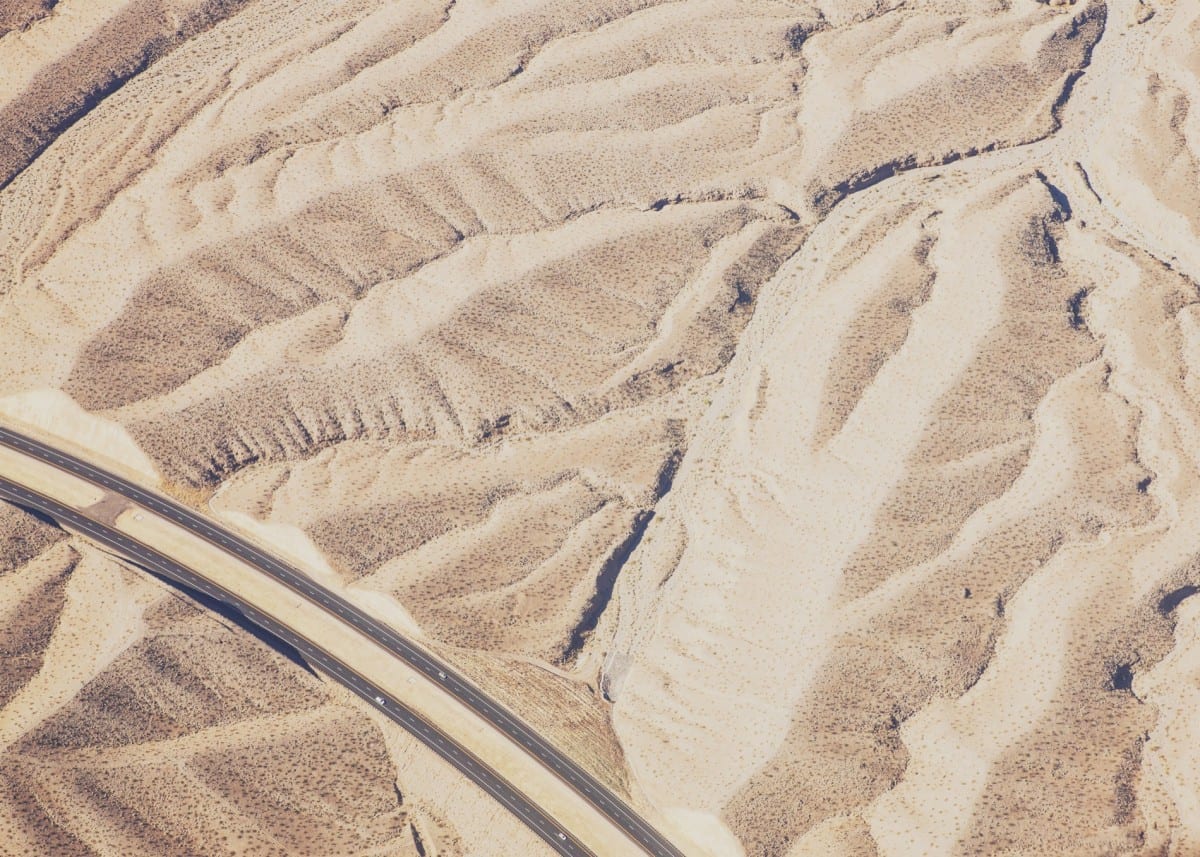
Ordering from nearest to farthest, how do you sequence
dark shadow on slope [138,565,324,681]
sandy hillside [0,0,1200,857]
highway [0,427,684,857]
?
sandy hillside [0,0,1200,857], highway [0,427,684,857], dark shadow on slope [138,565,324,681]

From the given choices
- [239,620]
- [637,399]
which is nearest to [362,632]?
[239,620]

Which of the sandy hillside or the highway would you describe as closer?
the sandy hillside

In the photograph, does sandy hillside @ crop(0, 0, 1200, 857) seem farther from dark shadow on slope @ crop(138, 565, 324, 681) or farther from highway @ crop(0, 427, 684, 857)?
highway @ crop(0, 427, 684, 857)

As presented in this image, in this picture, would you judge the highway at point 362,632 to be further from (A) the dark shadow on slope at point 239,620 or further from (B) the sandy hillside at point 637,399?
(B) the sandy hillside at point 637,399

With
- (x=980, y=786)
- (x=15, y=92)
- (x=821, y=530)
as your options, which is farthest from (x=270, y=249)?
(x=980, y=786)

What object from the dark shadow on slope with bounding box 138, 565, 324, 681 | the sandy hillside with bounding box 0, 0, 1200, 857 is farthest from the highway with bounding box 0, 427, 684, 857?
the sandy hillside with bounding box 0, 0, 1200, 857

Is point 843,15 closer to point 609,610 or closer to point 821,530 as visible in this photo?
point 821,530

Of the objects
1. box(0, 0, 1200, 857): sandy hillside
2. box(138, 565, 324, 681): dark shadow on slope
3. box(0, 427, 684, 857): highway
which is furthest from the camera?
box(138, 565, 324, 681): dark shadow on slope
